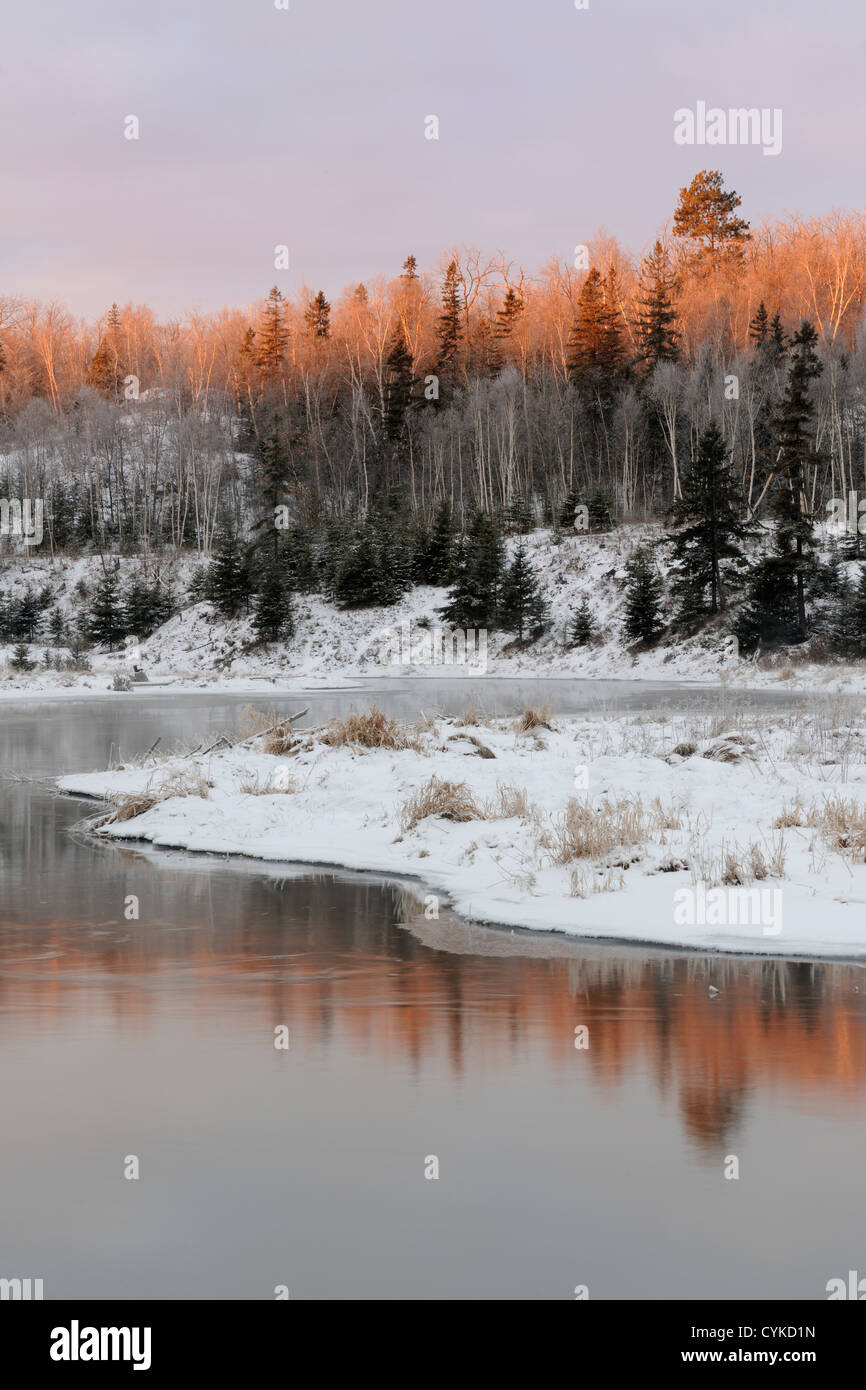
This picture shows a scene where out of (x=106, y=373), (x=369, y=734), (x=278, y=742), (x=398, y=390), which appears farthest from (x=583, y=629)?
(x=106, y=373)

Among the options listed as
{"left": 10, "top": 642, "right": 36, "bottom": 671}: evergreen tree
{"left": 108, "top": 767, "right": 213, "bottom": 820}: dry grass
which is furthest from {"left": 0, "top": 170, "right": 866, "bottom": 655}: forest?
{"left": 108, "top": 767, "right": 213, "bottom": 820}: dry grass

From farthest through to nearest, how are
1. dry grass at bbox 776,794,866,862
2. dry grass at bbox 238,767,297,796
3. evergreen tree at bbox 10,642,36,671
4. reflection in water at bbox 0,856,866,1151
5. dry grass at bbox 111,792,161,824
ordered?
1. evergreen tree at bbox 10,642,36,671
2. dry grass at bbox 238,767,297,796
3. dry grass at bbox 111,792,161,824
4. dry grass at bbox 776,794,866,862
5. reflection in water at bbox 0,856,866,1151

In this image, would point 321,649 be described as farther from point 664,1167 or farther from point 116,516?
point 664,1167

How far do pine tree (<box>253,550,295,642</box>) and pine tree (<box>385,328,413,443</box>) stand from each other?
2215 centimetres

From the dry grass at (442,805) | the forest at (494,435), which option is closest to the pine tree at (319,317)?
the forest at (494,435)

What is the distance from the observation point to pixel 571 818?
14.5 meters

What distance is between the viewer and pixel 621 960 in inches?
422

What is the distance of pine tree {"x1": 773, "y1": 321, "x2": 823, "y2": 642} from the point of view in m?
54.2

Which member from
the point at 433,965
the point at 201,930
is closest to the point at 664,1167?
the point at 433,965

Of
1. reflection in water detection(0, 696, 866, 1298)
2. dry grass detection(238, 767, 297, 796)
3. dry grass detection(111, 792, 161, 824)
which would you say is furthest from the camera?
dry grass detection(238, 767, 297, 796)

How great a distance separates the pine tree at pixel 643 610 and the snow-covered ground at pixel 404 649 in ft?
2.95

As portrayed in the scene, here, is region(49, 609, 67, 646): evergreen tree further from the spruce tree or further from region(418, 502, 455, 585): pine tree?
the spruce tree

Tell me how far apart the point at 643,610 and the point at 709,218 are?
5198 centimetres

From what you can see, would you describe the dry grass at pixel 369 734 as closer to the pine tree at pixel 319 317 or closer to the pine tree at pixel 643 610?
the pine tree at pixel 643 610
